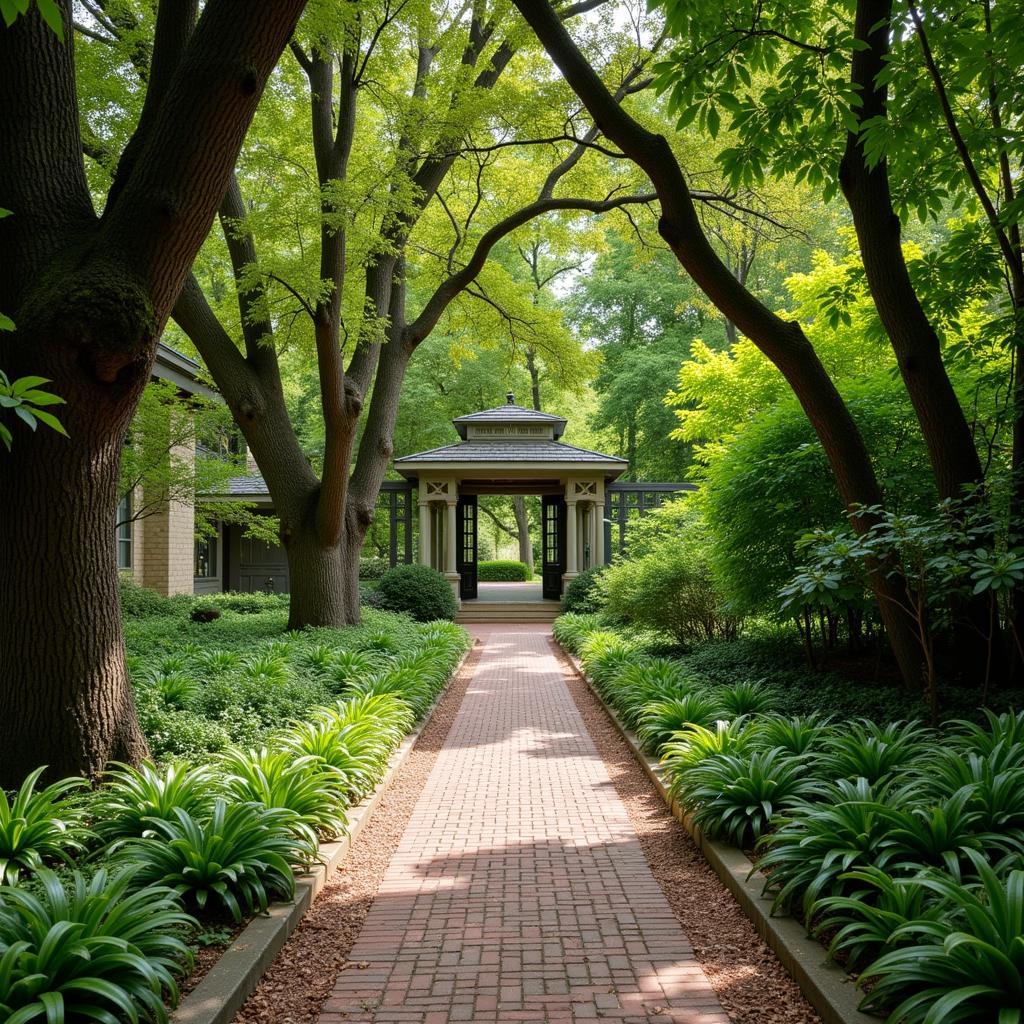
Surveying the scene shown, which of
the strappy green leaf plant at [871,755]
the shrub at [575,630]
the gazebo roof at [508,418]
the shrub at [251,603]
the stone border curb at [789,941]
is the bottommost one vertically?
the stone border curb at [789,941]

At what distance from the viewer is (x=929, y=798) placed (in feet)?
14.2

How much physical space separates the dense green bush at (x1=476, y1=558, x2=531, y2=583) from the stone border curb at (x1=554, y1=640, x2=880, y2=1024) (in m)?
32.9

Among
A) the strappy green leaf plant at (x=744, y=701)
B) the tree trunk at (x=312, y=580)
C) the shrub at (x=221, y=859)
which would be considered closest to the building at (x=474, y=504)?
the tree trunk at (x=312, y=580)

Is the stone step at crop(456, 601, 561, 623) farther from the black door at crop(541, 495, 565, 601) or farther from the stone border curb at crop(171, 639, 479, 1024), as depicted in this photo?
the stone border curb at crop(171, 639, 479, 1024)

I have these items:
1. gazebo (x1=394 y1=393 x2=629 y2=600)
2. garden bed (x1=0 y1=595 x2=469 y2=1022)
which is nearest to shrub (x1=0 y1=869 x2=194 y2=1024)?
garden bed (x1=0 y1=595 x2=469 y2=1022)

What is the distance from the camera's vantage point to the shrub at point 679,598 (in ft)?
39.1

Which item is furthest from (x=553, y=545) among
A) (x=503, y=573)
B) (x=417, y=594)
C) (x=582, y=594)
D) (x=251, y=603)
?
(x=503, y=573)

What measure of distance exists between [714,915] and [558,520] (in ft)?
67.5

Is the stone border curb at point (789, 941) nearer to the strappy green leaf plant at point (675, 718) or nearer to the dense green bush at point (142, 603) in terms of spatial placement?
the strappy green leaf plant at point (675, 718)

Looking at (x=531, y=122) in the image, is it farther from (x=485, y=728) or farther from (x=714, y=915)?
(x=714, y=915)

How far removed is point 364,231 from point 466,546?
15.8 m

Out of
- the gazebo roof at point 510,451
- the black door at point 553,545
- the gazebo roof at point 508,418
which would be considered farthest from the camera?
the gazebo roof at point 508,418

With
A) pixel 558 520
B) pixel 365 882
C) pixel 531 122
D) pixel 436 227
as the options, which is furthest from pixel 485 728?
pixel 558 520

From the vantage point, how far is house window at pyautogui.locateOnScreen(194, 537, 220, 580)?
24.3m
